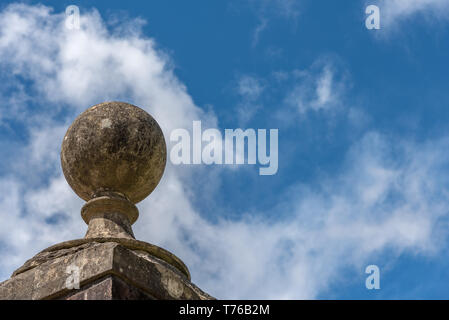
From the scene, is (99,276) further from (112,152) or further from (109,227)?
(112,152)

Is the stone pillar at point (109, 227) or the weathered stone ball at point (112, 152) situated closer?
the stone pillar at point (109, 227)

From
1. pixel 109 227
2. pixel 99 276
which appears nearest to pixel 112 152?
pixel 109 227

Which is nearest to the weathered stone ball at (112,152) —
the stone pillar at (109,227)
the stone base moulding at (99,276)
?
the stone pillar at (109,227)

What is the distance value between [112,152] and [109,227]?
59 cm

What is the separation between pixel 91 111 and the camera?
5.39 meters

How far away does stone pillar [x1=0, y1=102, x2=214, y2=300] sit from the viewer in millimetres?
4043

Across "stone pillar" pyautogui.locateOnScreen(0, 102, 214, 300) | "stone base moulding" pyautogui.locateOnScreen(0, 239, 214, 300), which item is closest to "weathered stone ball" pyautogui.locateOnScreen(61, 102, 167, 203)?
"stone pillar" pyautogui.locateOnScreen(0, 102, 214, 300)

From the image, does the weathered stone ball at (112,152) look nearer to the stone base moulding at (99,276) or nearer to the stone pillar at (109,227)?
the stone pillar at (109,227)

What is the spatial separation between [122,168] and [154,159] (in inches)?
11.5

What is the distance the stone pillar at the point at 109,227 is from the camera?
404 cm

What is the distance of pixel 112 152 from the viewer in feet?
16.7

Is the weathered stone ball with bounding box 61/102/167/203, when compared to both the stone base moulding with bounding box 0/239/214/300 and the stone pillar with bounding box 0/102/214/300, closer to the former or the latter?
the stone pillar with bounding box 0/102/214/300
